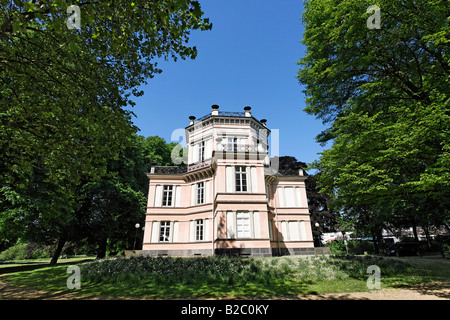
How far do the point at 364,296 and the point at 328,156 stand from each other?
17.5 ft

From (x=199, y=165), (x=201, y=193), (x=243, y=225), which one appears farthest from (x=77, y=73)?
(x=199, y=165)

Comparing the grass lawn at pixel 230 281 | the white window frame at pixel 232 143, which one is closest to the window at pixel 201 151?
the white window frame at pixel 232 143

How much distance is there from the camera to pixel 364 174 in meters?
8.47

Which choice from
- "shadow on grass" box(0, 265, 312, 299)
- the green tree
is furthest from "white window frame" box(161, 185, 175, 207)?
the green tree

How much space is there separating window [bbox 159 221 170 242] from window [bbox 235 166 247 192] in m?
9.16

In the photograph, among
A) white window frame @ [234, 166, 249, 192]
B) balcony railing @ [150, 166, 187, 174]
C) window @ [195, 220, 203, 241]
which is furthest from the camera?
balcony railing @ [150, 166, 187, 174]

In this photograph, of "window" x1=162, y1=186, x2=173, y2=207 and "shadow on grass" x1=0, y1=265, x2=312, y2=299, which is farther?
"window" x1=162, y1=186, x2=173, y2=207

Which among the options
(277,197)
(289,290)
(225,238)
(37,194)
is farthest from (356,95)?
(37,194)

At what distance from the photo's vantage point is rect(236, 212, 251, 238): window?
18742 mm

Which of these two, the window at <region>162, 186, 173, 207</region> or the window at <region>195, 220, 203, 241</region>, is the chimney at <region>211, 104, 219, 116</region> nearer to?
the window at <region>162, 186, 173, 207</region>

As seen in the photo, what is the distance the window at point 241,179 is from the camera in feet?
66.1
